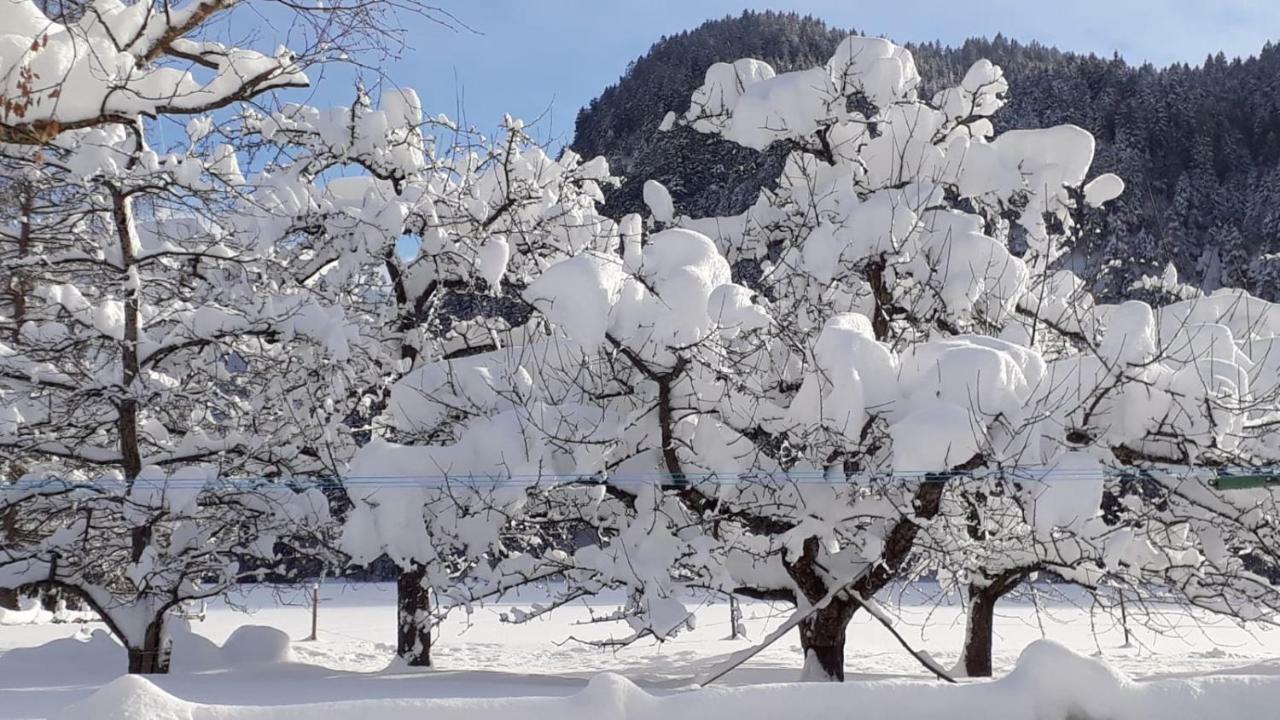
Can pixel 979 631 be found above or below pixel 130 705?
below

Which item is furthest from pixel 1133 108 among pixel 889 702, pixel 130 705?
pixel 130 705

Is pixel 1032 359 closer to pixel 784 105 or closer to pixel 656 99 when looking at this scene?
pixel 784 105

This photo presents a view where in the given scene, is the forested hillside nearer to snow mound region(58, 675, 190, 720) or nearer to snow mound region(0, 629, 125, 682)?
snow mound region(0, 629, 125, 682)

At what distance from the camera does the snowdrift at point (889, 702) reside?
2994 millimetres

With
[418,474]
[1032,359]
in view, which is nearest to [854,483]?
[1032,359]

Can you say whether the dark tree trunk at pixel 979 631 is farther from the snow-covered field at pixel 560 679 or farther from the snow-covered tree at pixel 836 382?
the snow-covered tree at pixel 836 382

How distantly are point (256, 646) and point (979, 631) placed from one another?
5.58m

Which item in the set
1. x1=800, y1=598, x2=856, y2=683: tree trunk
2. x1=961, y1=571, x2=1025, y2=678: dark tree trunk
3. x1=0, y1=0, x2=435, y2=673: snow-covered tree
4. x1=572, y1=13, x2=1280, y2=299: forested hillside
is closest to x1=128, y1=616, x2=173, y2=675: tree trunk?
x1=0, y1=0, x2=435, y2=673: snow-covered tree

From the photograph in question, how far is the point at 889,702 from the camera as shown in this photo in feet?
10.6

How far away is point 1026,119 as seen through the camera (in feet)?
121

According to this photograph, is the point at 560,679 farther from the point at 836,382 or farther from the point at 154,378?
the point at 154,378

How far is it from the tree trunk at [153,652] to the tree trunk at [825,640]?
4.48 m

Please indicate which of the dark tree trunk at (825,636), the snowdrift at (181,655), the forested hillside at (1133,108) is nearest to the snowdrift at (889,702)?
the dark tree trunk at (825,636)

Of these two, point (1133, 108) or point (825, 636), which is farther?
point (1133, 108)
